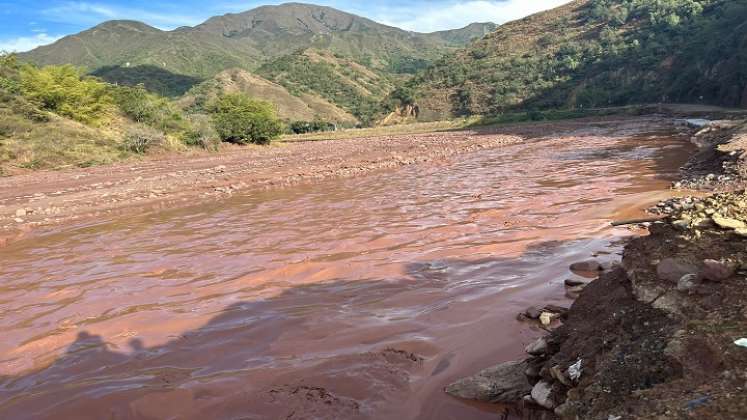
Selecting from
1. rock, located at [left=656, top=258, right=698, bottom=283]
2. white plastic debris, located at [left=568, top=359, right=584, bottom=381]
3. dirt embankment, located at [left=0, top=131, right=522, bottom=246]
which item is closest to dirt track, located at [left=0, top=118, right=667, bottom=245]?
dirt embankment, located at [left=0, top=131, right=522, bottom=246]

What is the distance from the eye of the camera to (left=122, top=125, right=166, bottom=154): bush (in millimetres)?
29344

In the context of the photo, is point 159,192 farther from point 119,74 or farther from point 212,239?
point 119,74

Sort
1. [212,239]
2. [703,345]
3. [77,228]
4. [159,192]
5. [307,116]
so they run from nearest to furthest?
[703,345] < [212,239] < [77,228] < [159,192] < [307,116]

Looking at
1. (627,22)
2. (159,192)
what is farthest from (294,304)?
(627,22)

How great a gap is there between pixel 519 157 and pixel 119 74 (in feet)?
395

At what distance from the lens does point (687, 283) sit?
2723 millimetres

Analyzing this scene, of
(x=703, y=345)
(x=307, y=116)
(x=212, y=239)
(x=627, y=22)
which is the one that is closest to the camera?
(x=703, y=345)

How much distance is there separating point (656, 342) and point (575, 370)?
415 mm

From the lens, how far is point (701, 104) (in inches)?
1775

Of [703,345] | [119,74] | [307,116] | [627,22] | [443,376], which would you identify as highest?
[119,74]

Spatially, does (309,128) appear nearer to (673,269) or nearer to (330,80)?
(330,80)

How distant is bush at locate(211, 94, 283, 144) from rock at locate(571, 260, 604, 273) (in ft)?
111

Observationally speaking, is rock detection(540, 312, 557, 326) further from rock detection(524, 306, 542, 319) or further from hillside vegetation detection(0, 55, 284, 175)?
hillside vegetation detection(0, 55, 284, 175)

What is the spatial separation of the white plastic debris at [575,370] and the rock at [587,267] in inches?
117
